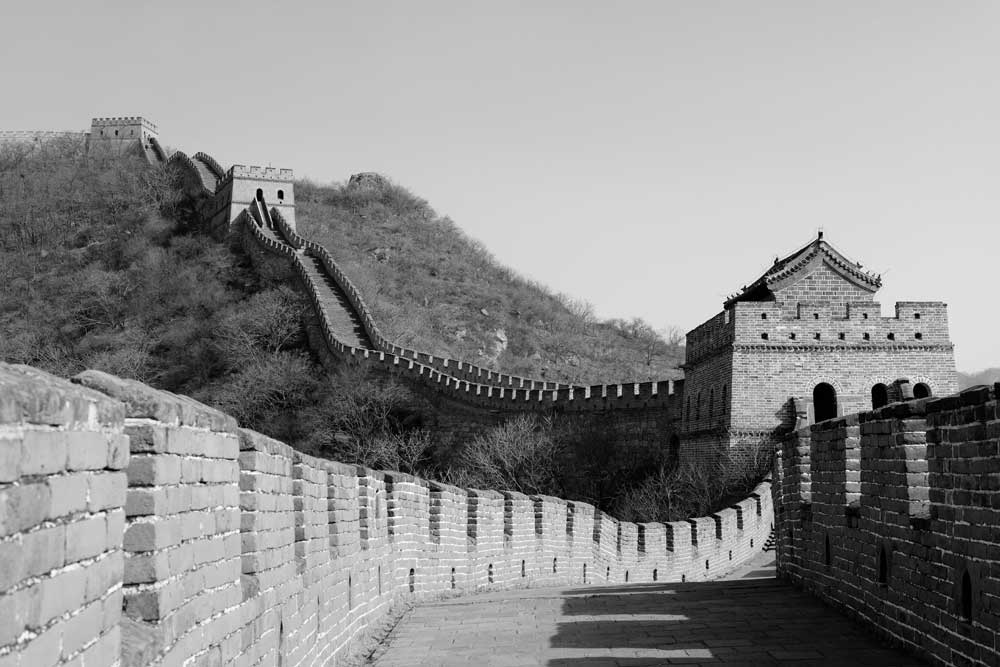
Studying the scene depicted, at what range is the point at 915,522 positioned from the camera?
887cm

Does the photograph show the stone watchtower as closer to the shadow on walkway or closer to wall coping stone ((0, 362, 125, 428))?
the shadow on walkway

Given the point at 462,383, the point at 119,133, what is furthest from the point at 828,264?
the point at 119,133

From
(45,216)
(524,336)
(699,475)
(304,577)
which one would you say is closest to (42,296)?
(45,216)

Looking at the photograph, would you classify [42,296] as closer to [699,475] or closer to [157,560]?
[699,475]

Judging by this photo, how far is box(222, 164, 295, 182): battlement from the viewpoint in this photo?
72.1 metres

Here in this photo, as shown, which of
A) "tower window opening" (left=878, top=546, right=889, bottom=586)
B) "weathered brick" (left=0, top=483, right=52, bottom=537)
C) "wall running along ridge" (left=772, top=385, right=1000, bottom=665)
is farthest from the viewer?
"tower window opening" (left=878, top=546, right=889, bottom=586)

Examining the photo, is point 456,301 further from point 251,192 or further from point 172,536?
point 172,536

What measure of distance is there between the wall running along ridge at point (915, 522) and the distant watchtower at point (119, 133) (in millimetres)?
89571

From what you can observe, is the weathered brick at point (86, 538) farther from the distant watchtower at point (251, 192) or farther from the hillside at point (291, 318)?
the distant watchtower at point (251, 192)

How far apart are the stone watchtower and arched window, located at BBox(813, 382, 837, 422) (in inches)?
1.1

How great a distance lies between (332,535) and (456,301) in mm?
62376

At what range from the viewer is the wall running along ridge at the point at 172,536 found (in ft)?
10.4

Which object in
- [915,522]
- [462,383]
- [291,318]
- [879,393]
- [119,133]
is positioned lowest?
[915,522]

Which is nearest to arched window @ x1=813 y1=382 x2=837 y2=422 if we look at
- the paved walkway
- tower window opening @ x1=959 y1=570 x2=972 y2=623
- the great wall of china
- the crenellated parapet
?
the crenellated parapet
